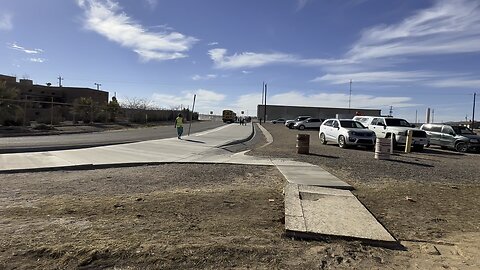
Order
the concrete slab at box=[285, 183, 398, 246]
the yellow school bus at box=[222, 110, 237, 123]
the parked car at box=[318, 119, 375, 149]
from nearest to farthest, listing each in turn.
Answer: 1. the concrete slab at box=[285, 183, 398, 246]
2. the parked car at box=[318, 119, 375, 149]
3. the yellow school bus at box=[222, 110, 237, 123]

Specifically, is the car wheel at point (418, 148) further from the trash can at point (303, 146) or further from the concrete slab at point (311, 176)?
the concrete slab at point (311, 176)

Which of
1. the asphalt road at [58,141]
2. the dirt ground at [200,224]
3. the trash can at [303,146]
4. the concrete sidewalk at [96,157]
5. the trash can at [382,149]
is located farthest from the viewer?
the trash can at [303,146]

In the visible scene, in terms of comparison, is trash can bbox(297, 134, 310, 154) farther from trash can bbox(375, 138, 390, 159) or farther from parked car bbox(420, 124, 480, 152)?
parked car bbox(420, 124, 480, 152)

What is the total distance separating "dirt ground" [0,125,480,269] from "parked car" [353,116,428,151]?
12.6 meters

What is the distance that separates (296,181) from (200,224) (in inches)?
174

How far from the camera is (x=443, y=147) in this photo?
2730cm

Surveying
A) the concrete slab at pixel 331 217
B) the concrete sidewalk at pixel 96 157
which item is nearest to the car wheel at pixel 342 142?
the concrete sidewalk at pixel 96 157

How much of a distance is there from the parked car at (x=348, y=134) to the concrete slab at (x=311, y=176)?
10194mm

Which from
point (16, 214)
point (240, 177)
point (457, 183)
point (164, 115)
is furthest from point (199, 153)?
point (164, 115)

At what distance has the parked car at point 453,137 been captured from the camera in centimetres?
2455

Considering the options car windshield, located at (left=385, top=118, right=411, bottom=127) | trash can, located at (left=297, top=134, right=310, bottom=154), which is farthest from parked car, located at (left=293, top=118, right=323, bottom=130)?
trash can, located at (left=297, top=134, right=310, bottom=154)

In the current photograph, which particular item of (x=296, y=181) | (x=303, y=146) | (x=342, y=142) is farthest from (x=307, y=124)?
(x=296, y=181)

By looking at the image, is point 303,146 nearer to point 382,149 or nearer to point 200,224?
point 382,149

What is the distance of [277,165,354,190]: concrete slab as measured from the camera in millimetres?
9686
